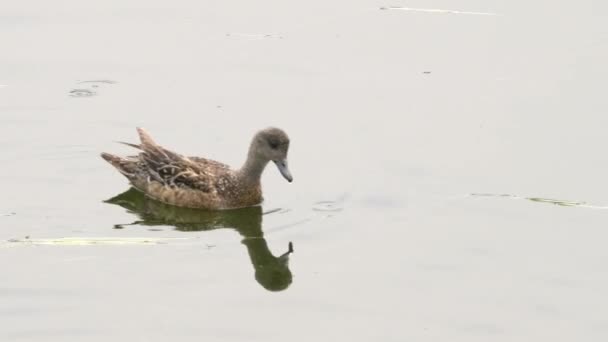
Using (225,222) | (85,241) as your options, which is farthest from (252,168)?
(85,241)

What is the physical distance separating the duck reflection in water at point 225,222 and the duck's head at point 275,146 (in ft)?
1.73

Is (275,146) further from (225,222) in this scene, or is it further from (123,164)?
(123,164)

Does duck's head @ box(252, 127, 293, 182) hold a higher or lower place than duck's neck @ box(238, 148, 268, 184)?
higher

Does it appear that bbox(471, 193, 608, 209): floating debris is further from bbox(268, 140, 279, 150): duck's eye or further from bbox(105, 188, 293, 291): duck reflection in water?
bbox(105, 188, 293, 291): duck reflection in water

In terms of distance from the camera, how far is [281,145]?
13.9 meters

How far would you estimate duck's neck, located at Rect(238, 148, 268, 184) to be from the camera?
14133mm

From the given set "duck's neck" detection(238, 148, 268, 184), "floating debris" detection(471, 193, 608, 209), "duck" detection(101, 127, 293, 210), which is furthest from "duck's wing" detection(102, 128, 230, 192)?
"floating debris" detection(471, 193, 608, 209)

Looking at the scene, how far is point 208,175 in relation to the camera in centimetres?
1417

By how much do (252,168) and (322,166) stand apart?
902mm

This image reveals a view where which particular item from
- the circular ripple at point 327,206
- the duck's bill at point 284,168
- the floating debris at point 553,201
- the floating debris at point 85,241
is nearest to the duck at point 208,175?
the duck's bill at point 284,168

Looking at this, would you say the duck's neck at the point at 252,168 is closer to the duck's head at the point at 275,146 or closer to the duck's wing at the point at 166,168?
the duck's head at the point at 275,146

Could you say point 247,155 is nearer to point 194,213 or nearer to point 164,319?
point 194,213

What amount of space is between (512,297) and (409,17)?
303 inches

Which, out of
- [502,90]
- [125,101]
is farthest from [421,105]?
[125,101]
